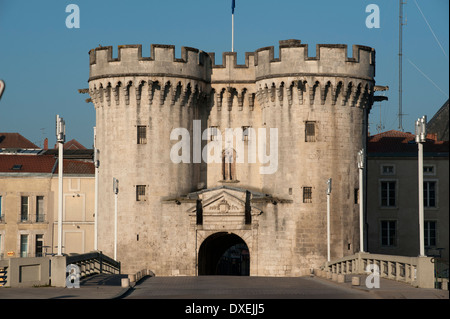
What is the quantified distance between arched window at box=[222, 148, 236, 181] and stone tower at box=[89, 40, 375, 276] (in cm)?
144

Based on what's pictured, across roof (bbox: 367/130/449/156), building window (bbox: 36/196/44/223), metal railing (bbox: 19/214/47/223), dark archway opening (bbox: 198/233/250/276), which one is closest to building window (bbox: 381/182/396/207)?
roof (bbox: 367/130/449/156)

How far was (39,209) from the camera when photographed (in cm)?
7819

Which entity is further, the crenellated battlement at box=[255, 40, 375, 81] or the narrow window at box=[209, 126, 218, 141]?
the narrow window at box=[209, 126, 218, 141]

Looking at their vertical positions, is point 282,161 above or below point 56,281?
above

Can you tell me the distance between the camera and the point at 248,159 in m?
64.8

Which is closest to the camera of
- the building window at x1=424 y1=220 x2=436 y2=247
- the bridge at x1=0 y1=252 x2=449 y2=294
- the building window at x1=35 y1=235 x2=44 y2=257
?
the bridge at x1=0 y1=252 x2=449 y2=294

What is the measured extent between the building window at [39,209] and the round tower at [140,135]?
52.3ft

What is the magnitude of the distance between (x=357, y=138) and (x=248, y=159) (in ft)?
25.4

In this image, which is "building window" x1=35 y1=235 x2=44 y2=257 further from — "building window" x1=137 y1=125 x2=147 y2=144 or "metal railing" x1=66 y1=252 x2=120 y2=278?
"metal railing" x1=66 y1=252 x2=120 y2=278

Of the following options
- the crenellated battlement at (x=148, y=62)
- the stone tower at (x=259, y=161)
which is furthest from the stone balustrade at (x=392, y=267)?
the crenellated battlement at (x=148, y=62)

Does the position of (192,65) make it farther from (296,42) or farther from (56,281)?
(56,281)

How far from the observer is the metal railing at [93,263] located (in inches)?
1697

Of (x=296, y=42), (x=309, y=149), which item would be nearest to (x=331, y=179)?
(x=309, y=149)

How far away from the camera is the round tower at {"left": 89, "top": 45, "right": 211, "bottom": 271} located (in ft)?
204
